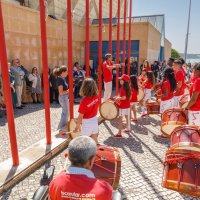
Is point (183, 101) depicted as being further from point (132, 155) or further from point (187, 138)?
point (187, 138)

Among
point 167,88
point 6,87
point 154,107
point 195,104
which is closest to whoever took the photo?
point 6,87

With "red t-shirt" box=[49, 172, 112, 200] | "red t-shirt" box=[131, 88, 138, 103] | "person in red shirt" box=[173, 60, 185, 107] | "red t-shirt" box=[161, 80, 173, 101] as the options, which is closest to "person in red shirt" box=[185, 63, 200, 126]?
"red t-shirt" box=[161, 80, 173, 101]

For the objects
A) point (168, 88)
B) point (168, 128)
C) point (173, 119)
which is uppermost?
point (168, 88)

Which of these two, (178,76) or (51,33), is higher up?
(51,33)

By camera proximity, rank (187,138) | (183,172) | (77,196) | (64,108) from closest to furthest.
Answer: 1. (77,196)
2. (183,172)
3. (187,138)
4. (64,108)

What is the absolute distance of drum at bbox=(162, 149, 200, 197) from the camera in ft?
10.3

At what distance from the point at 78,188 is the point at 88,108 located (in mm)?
2621

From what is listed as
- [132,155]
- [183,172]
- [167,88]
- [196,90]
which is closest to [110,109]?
[167,88]

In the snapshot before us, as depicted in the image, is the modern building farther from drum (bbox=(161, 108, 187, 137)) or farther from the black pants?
drum (bbox=(161, 108, 187, 137))

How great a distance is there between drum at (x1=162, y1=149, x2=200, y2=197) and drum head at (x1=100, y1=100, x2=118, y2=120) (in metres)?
3.22

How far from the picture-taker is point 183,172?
3.26m

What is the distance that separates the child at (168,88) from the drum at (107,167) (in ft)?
11.1

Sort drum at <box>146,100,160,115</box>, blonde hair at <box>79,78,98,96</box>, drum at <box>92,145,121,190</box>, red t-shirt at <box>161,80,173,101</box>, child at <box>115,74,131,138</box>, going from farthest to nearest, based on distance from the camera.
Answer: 1. drum at <box>146,100,160,115</box>
2. red t-shirt at <box>161,80,173,101</box>
3. child at <box>115,74,131,138</box>
4. blonde hair at <box>79,78,98,96</box>
5. drum at <box>92,145,121,190</box>

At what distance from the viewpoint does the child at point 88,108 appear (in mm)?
4335
